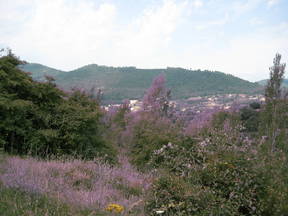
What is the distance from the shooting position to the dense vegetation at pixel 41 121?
25.1 ft

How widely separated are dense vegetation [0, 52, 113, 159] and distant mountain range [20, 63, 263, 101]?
7839 cm

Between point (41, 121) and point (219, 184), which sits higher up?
point (41, 121)

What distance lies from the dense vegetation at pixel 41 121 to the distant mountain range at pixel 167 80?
78.4m

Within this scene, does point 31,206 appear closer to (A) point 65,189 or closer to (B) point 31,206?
(B) point 31,206

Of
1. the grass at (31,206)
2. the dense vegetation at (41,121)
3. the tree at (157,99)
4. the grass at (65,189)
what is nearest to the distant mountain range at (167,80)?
the tree at (157,99)

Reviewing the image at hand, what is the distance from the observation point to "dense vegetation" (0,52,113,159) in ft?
25.1

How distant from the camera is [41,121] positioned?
8344 mm

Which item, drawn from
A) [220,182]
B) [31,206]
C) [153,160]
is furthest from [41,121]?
[220,182]

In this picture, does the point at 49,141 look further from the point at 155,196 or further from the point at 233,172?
the point at 233,172

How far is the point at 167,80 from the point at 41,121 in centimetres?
9263

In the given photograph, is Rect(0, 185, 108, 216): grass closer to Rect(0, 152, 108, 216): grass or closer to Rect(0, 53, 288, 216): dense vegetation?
Rect(0, 152, 108, 216): grass

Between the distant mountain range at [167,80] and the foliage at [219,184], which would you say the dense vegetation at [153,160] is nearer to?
the foliage at [219,184]

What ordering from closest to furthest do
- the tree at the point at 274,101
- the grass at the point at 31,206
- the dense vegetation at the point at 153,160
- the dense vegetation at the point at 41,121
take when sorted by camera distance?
1. the grass at the point at 31,206
2. the dense vegetation at the point at 153,160
3. the dense vegetation at the point at 41,121
4. the tree at the point at 274,101

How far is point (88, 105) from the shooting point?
9.69 m
